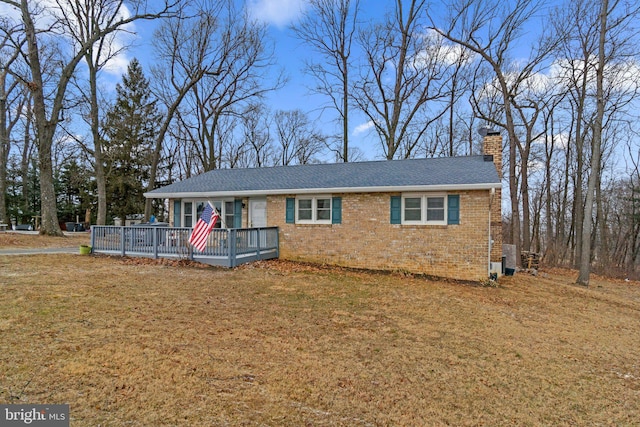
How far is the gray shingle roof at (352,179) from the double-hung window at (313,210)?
470mm

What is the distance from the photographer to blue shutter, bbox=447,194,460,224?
9750mm

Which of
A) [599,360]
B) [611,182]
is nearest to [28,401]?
[599,360]

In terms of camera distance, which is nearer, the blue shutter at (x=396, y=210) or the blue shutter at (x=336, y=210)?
the blue shutter at (x=396, y=210)

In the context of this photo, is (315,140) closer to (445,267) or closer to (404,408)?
(445,267)

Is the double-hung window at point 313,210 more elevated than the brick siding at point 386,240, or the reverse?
the double-hung window at point 313,210

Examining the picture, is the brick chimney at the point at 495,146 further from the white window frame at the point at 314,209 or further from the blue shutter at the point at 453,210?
the white window frame at the point at 314,209

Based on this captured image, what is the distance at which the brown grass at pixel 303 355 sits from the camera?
3.05 meters

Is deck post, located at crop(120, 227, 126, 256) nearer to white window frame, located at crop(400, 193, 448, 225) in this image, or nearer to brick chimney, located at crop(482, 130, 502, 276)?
white window frame, located at crop(400, 193, 448, 225)

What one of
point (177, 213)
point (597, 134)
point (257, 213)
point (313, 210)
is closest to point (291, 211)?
point (313, 210)

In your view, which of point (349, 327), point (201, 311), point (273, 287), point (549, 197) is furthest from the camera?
point (549, 197)

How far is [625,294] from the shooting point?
1159cm

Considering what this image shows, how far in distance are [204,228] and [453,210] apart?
23.1 ft

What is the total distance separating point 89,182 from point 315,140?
58.9 feet

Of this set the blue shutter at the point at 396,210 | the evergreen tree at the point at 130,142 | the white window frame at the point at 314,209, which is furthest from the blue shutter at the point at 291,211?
the evergreen tree at the point at 130,142
